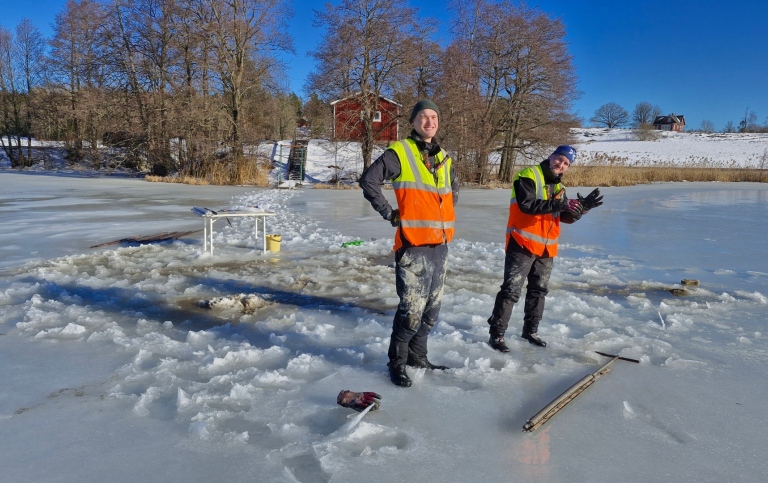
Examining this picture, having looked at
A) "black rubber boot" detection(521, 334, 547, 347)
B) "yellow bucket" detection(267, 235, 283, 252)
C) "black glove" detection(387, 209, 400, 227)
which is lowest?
"black rubber boot" detection(521, 334, 547, 347)

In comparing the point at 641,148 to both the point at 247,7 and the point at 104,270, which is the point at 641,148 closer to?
the point at 247,7

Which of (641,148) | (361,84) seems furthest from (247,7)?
(641,148)

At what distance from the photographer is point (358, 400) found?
2787 millimetres

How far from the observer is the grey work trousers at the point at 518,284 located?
12.1 feet

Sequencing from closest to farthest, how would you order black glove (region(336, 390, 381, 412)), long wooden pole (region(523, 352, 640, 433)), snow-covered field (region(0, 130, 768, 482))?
snow-covered field (region(0, 130, 768, 482)) < long wooden pole (region(523, 352, 640, 433)) < black glove (region(336, 390, 381, 412))

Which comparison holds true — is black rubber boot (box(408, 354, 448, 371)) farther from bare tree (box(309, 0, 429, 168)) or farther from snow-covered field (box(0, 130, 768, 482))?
bare tree (box(309, 0, 429, 168))

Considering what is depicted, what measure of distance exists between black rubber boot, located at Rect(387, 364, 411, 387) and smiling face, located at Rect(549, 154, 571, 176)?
1.74 m

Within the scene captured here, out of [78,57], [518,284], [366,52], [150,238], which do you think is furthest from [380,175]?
[78,57]

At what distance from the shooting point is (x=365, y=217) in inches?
451

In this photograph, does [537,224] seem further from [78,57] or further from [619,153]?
[619,153]

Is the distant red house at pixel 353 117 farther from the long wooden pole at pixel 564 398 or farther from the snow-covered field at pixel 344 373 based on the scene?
the long wooden pole at pixel 564 398

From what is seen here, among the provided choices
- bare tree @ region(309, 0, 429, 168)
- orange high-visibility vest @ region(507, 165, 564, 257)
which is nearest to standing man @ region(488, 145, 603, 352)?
orange high-visibility vest @ region(507, 165, 564, 257)

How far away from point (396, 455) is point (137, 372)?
180 centimetres

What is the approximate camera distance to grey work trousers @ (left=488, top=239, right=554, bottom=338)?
12.1 ft
